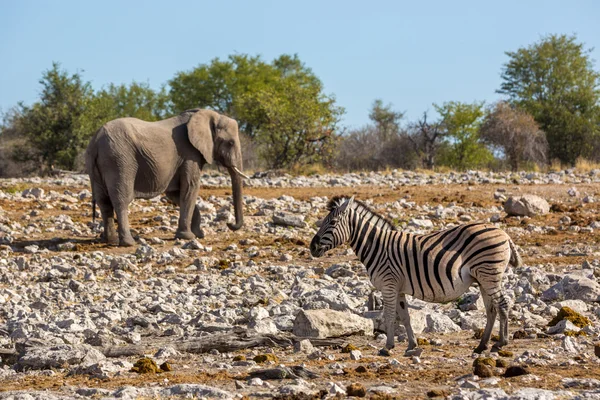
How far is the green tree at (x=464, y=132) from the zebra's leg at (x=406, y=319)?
116 ft

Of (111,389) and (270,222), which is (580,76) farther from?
(111,389)

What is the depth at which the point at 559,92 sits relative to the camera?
52500 mm

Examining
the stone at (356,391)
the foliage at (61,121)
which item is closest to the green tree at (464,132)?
the foliage at (61,121)

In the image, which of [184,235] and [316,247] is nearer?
[316,247]

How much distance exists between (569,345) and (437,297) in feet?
4.30

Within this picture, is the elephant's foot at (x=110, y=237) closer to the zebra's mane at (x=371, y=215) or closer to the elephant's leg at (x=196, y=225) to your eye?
the elephant's leg at (x=196, y=225)

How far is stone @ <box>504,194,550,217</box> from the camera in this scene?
21.3 meters

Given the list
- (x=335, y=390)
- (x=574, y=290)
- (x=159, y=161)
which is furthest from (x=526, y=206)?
(x=335, y=390)

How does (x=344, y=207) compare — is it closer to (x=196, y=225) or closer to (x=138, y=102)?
(x=196, y=225)

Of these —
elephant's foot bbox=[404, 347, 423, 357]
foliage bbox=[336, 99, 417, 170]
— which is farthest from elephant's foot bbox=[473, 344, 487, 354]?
foliage bbox=[336, 99, 417, 170]

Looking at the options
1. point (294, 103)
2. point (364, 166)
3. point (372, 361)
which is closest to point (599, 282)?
point (372, 361)

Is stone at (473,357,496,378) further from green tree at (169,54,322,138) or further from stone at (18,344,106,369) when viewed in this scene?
green tree at (169,54,322,138)

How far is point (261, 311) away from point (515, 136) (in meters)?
34.3

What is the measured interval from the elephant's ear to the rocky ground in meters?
1.74
